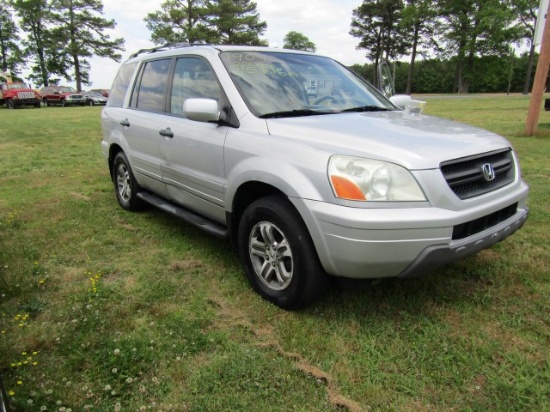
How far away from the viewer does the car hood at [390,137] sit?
2379 mm

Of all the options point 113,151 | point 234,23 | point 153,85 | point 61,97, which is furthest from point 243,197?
point 234,23

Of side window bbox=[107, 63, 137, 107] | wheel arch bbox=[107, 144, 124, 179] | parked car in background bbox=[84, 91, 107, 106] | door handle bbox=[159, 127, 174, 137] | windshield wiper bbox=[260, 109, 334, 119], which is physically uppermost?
side window bbox=[107, 63, 137, 107]

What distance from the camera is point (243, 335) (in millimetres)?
2600

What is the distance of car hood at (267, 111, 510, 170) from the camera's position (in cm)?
238

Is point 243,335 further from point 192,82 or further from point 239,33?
point 239,33

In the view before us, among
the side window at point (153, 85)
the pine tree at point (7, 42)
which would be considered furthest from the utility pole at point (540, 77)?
the pine tree at point (7, 42)

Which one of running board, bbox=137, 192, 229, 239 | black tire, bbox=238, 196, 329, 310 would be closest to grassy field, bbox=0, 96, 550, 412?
black tire, bbox=238, 196, 329, 310

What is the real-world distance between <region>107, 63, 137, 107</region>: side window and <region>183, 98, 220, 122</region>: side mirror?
215 centimetres

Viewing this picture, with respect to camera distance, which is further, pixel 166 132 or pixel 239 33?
pixel 239 33

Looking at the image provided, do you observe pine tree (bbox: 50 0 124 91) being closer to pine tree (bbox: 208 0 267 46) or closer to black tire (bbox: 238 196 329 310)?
pine tree (bbox: 208 0 267 46)

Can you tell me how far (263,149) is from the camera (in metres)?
2.79

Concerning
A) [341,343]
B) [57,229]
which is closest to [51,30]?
[57,229]

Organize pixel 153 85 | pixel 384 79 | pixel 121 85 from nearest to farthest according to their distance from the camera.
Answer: pixel 153 85 → pixel 121 85 → pixel 384 79

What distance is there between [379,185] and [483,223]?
745mm
